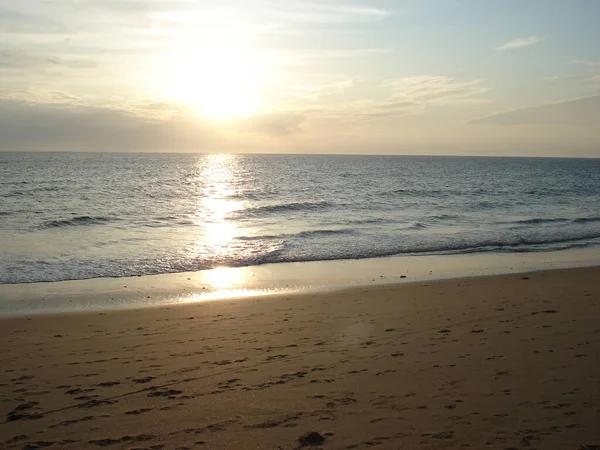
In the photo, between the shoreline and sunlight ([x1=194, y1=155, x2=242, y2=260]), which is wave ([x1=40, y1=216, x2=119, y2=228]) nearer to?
sunlight ([x1=194, y1=155, x2=242, y2=260])

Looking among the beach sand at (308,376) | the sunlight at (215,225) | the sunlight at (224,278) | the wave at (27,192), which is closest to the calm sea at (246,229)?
the sunlight at (215,225)

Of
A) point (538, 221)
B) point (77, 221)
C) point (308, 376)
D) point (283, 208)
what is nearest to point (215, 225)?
point (77, 221)

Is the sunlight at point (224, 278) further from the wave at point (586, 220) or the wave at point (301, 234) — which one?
the wave at point (586, 220)

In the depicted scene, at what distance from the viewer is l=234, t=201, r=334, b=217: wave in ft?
111

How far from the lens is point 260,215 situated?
108 ft

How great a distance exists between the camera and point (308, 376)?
6805mm

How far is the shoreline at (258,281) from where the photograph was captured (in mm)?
12250

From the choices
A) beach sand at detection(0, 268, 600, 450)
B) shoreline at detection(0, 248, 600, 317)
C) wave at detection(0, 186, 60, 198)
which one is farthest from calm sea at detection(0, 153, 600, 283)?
beach sand at detection(0, 268, 600, 450)

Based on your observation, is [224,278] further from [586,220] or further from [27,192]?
[27,192]

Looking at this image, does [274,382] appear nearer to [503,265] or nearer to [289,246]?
[503,265]

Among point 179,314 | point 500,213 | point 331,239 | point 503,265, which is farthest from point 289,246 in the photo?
point 500,213

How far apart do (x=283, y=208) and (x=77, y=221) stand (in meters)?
13.4

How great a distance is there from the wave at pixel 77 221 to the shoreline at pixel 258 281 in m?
12.7

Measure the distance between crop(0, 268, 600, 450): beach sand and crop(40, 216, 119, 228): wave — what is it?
55.5 feet
